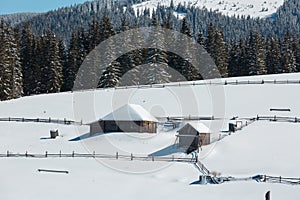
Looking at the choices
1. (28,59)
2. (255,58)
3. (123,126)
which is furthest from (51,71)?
(255,58)

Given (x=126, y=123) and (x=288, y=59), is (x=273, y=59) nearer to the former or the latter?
(x=288, y=59)

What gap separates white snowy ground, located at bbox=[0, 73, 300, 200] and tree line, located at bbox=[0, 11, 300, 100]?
8587 mm

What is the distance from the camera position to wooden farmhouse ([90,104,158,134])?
46.9 metres

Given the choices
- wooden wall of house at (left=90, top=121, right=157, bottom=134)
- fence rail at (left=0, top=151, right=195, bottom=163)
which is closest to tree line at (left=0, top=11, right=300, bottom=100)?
wooden wall of house at (left=90, top=121, right=157, bottom=134)

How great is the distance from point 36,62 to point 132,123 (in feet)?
121

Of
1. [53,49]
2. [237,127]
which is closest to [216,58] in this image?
[53,49]

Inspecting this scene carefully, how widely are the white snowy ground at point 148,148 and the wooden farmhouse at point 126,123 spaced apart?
1231mm

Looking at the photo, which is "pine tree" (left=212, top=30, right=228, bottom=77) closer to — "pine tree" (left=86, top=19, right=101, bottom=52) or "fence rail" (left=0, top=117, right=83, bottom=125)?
"pine tree" (left=86, top=19, right=101, bottom=52)

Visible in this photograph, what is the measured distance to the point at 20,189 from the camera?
30281 millimetres

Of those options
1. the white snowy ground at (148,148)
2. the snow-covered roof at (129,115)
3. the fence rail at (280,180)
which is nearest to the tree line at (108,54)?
the white snowy ground at (148,148)

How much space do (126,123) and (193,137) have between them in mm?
8714

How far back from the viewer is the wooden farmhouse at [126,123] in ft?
154

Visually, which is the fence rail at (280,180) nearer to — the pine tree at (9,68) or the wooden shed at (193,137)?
the wooden shed at (193,137)

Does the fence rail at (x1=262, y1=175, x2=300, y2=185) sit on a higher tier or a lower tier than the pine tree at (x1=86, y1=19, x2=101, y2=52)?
Result: lower
